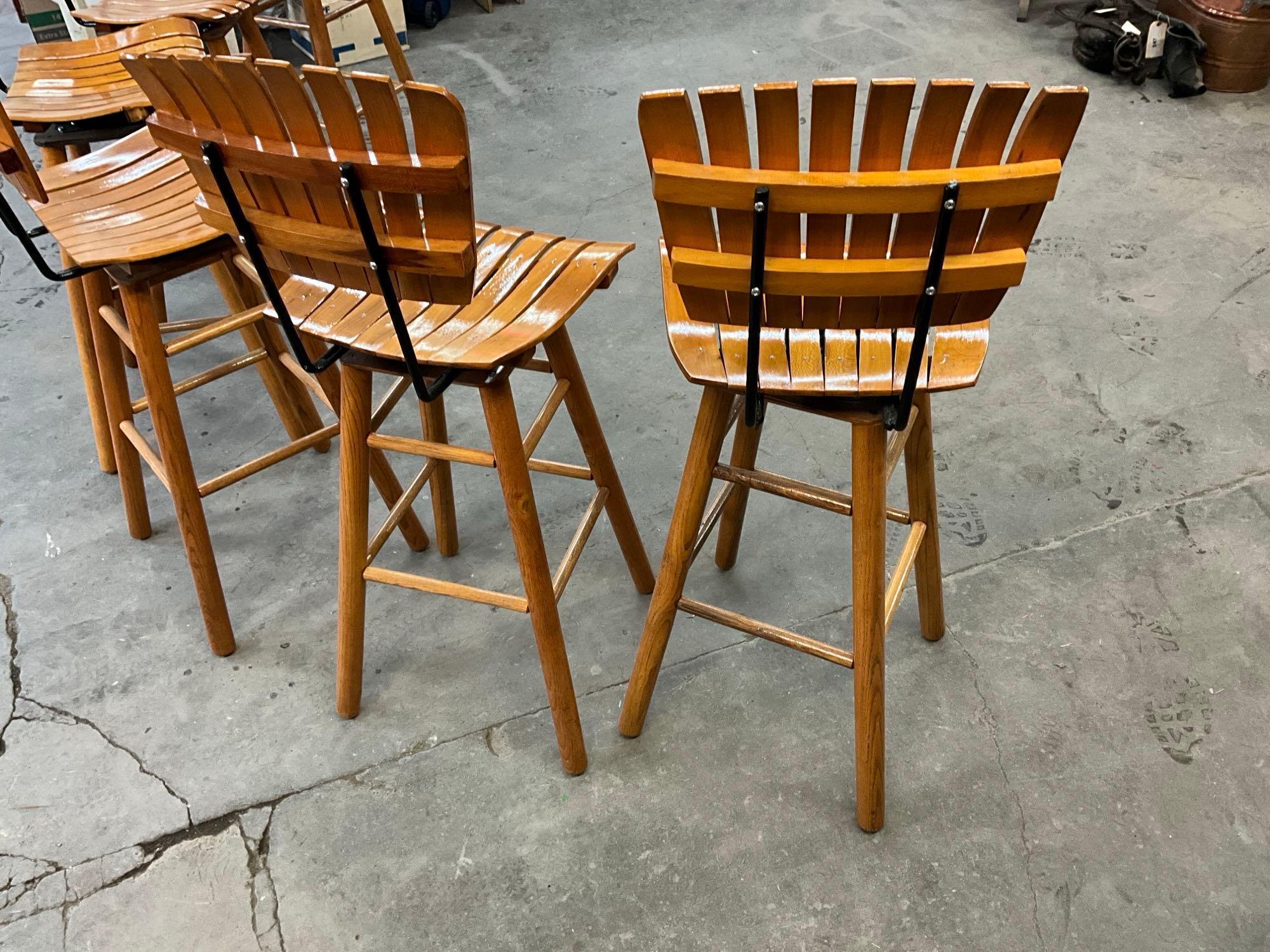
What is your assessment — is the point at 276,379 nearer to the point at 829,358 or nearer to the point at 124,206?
the point at 124,206

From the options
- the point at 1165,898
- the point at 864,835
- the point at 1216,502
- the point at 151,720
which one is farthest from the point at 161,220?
the point at 1216,502

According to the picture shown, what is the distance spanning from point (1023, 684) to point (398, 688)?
4.28 feet

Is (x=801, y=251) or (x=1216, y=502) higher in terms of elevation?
(x=801, y=251)

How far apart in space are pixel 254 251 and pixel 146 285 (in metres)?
0.56

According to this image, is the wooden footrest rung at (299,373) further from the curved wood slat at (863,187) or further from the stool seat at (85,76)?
the curved wood slat at (863,187)

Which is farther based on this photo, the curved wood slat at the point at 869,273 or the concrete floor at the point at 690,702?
the concrete floor at the point at 690,702

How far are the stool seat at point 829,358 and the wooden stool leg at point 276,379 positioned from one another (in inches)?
51.4

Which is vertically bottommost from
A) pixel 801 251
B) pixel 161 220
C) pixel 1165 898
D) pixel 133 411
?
pixel 1165 898

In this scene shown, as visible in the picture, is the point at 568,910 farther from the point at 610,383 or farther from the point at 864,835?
the point at 610,383

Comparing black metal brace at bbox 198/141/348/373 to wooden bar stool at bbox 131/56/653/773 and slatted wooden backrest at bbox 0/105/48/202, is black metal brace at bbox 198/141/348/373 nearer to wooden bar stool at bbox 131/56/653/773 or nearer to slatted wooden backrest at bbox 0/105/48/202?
wooden bar stool at bbox 131/56/653/773

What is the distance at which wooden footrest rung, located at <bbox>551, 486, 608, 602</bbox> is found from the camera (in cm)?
175

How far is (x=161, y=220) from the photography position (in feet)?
5.99

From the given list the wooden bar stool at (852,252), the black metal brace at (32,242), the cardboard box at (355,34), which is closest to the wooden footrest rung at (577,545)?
the wooden bar stool at (852,252)

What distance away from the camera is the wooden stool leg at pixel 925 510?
5.46 ft
